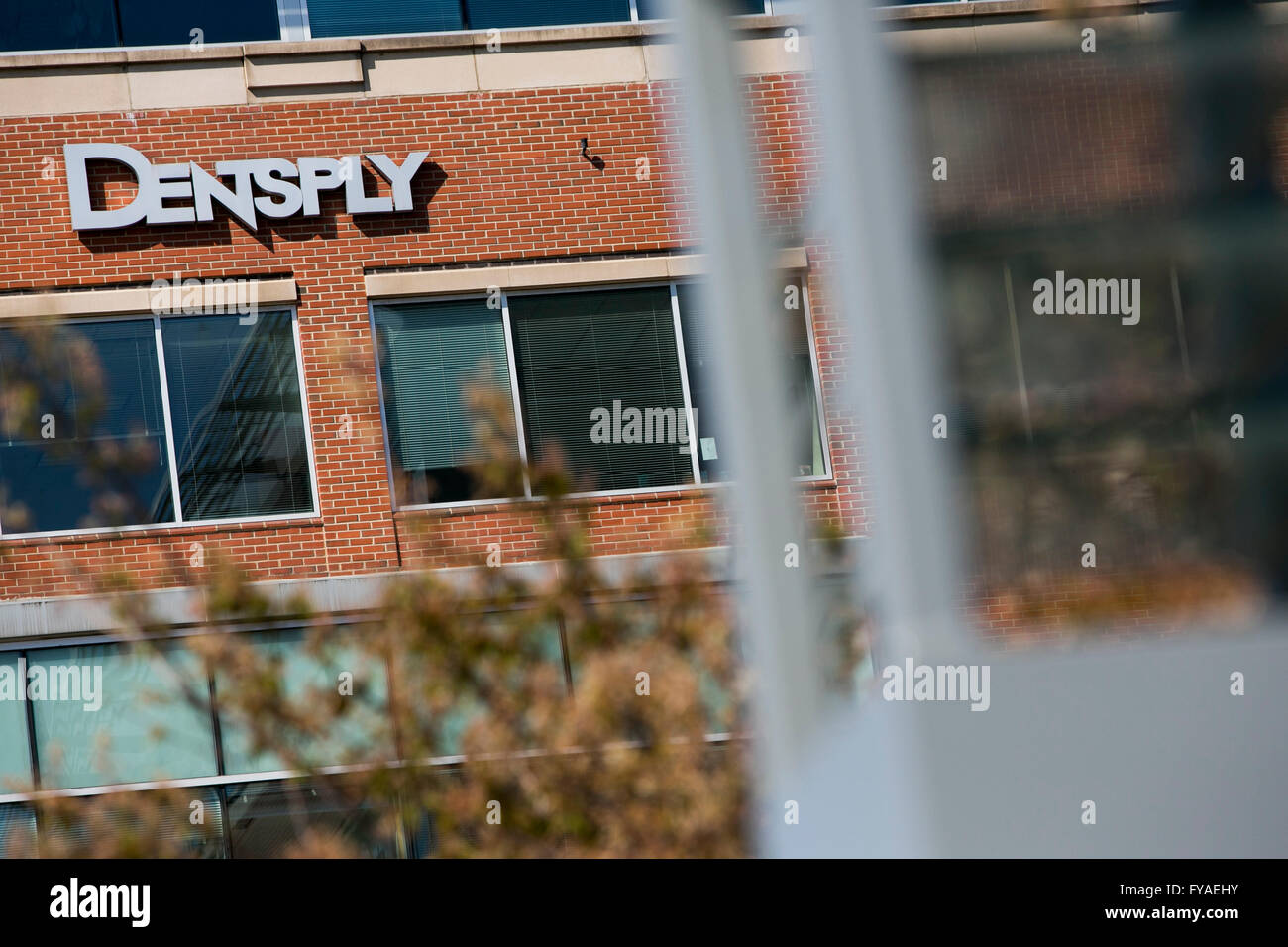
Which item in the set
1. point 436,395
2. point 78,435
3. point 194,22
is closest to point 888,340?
point 436,395

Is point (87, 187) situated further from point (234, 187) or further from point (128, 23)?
point (128, 23)

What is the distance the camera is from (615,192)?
10125 mm

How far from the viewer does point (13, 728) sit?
9133mm

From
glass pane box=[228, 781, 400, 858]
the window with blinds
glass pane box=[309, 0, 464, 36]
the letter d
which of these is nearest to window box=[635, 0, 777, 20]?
glass pane box=[309, 0, 464, 36]

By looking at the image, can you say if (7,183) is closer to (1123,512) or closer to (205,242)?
(205,242)

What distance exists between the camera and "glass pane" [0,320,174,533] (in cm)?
936

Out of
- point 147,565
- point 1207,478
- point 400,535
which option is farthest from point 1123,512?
point 147,565

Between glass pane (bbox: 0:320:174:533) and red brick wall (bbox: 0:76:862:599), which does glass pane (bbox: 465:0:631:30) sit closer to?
red brick wall (bbox: 0:76:862:599)

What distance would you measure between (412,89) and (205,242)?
2.16 metres

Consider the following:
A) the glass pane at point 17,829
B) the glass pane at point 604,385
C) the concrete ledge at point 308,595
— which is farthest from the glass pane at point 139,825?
the glass pane at point 604,385

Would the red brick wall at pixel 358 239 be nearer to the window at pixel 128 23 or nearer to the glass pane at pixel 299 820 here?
the window at pixel 128 23

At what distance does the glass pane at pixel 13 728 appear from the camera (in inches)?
358

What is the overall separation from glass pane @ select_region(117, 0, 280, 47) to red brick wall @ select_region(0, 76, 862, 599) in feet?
2.14

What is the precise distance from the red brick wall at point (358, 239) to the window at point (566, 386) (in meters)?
0.23
